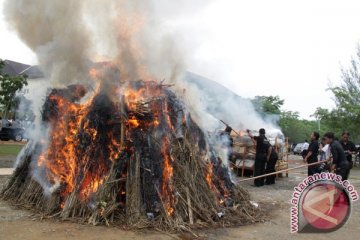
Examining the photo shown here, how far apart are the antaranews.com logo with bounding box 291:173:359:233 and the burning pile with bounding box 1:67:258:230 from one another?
94 centimetres

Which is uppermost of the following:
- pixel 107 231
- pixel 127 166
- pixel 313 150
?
pixel 313 150

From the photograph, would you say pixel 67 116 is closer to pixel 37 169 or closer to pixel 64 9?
pixel 37 169

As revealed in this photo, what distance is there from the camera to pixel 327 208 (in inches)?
323

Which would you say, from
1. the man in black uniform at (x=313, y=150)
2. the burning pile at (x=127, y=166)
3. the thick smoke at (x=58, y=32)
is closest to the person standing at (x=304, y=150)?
the man in black uniform at (x=313, y=150)

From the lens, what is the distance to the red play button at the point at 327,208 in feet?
23.9

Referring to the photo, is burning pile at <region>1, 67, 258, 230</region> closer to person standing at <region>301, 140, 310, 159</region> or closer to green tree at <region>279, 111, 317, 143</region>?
person standing at <region>301, 140, 310, 159</region>

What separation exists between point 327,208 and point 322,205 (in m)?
0.22

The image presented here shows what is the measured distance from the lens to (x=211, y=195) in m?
7.55

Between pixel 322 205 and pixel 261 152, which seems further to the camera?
pixel 261 152

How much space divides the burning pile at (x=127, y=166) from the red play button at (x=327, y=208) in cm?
108

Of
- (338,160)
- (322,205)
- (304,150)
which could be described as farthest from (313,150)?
(304,150)

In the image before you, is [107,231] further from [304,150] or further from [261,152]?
[304,150]

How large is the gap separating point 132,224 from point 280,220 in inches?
118

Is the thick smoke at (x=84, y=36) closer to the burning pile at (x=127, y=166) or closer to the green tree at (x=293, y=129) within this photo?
the burning pile at (x=127, y=166)
